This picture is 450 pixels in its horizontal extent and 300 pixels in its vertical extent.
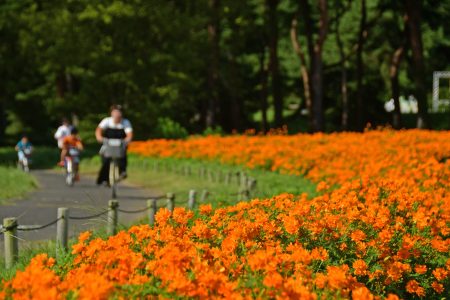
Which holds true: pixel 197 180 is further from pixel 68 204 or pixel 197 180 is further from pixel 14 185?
pixel 68 204

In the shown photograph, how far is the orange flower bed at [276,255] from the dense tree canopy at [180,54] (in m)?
23.7

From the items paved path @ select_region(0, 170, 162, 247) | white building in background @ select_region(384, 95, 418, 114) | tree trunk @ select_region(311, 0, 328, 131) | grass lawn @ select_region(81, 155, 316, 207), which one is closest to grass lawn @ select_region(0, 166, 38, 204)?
paved path @ select_region(0, 170, 162, 247)

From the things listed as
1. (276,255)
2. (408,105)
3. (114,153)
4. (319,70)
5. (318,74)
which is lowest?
(276,255)

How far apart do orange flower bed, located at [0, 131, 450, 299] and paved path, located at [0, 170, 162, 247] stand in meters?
3.35

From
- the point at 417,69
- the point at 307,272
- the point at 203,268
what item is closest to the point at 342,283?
the point at 307,272

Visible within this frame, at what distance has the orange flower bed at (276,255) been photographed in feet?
17.1

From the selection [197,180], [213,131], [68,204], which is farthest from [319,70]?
[68,204]

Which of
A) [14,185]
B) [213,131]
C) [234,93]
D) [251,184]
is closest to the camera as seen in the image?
[251,184]

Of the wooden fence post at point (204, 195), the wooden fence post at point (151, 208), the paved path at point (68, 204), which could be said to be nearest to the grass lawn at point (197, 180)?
the wooden fence post at point (204, 195)

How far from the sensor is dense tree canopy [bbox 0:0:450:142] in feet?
135

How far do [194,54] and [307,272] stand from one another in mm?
38941

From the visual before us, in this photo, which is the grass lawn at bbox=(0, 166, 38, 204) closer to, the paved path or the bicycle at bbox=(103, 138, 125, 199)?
the paved path

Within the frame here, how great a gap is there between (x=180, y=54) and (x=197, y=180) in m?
20.4

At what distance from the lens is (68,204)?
59.9ft
